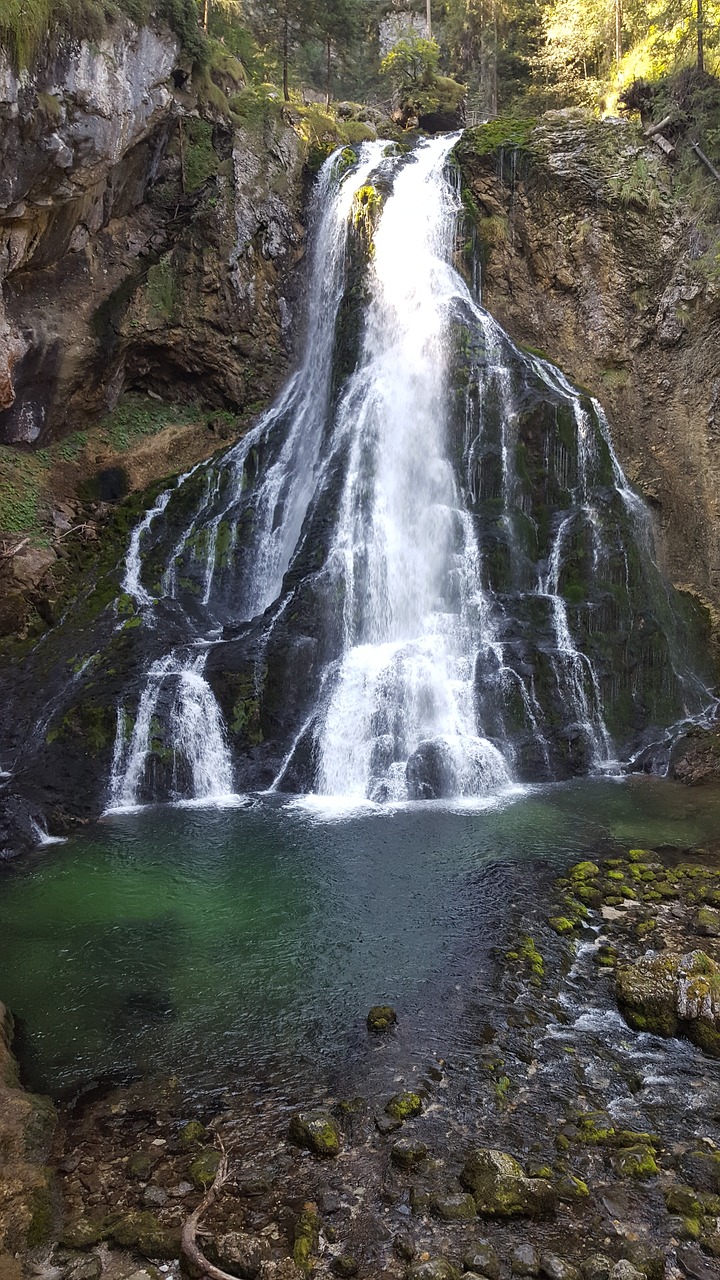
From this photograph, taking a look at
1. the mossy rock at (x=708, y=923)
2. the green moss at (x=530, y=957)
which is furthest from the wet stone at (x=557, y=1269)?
the mossy rock at (x=708, y=923)

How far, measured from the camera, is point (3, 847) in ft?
35.7

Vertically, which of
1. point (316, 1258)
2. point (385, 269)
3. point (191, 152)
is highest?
point (191, 152)

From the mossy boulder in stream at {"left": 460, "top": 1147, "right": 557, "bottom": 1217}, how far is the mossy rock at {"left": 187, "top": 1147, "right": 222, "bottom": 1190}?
4.79 feet

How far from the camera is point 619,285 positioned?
2150 cm

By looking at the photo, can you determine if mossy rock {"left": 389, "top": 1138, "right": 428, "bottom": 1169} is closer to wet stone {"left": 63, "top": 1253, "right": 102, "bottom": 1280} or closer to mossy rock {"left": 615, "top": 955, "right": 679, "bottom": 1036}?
wet stone {"left": 63, "top": 1253, "right": 102, "bottom": 1280}

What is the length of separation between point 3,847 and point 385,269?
17.3m

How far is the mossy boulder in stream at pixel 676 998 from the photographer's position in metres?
5.77

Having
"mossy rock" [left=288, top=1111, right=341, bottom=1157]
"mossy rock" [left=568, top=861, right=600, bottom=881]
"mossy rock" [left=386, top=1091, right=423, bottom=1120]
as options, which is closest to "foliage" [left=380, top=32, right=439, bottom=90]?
"mossy rock" [left=568, top=861, right=600, bottom=881]

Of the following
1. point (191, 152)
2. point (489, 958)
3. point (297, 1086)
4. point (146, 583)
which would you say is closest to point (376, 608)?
point (146, 583)

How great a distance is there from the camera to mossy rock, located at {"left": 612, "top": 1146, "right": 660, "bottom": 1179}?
4410 mm

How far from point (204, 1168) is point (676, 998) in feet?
12.1

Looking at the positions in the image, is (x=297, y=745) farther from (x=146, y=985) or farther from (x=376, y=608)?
(x=146, y=985)

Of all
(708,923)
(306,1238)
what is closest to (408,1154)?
(306,1238)

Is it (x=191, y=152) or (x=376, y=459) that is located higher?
(x=191, y=152)
